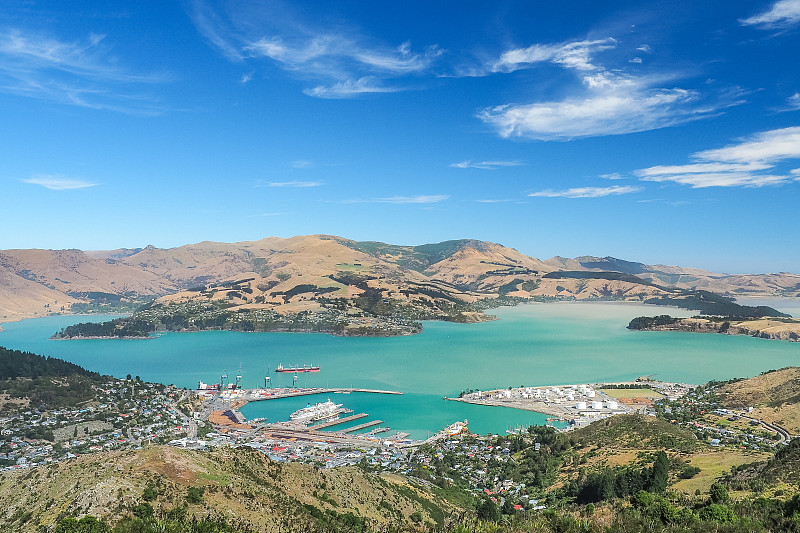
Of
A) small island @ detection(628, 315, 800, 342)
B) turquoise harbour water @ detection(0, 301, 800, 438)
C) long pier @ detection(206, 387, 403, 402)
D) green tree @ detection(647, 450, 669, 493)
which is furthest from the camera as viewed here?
small island @ detection(628, 315, 800, 342)

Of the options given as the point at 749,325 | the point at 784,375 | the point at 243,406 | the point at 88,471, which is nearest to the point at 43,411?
the point at 243,406

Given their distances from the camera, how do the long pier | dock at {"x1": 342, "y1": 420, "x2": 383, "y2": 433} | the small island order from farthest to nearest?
the small island
the long pier
dock at {"x1": 342, "y1": 420, "x2": 383, "y2": 433}

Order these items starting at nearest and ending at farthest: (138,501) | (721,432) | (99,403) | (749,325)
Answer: (138,501), (721,432), (99,403), (749,325)

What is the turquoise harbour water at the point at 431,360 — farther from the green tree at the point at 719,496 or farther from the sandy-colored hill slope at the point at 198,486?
the green tree at the point at 719,496

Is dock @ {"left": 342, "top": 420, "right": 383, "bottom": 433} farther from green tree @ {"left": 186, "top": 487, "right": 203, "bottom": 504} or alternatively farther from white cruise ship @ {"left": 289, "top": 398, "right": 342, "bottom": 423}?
green tree @ {"left": 186, "top": 487, "right": 203, "bottom": 504}

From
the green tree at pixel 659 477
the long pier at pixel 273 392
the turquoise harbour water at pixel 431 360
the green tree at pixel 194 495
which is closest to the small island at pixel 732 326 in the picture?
the turquoise harbour water at pixel 431 360

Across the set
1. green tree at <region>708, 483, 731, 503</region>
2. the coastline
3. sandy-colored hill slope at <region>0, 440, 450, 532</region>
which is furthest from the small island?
sandy-colored hill slope at <region>0, 440, 450, 532</region>

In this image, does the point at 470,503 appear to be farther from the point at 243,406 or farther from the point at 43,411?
the point at 43,411
